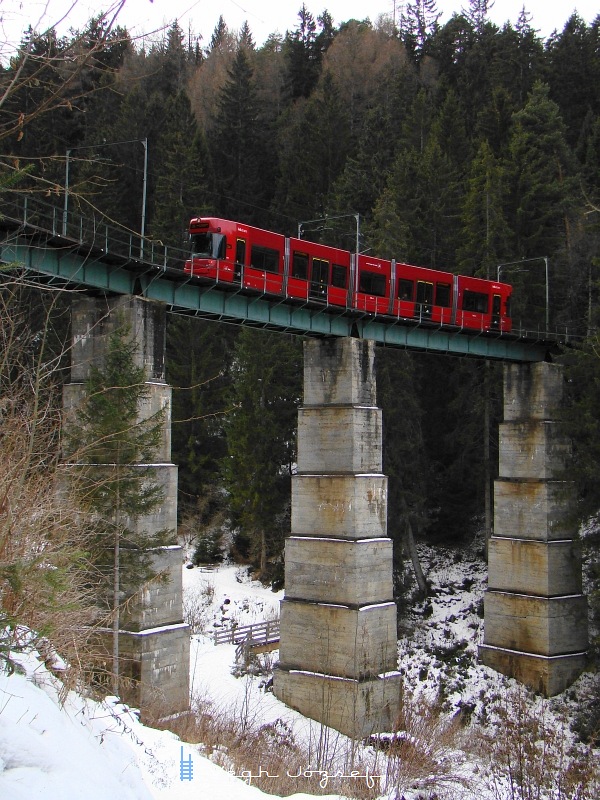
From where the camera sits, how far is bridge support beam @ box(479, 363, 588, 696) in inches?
1205

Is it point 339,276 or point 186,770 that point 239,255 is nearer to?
point 339,276

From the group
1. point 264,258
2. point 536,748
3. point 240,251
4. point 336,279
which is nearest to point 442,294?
point 336,279

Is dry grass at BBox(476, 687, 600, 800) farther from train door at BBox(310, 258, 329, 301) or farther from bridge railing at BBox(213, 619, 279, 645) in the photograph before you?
train door at BBox(310, 258, 329, 301)

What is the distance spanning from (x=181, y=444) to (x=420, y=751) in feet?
87.6

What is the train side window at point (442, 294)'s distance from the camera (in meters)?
30.2

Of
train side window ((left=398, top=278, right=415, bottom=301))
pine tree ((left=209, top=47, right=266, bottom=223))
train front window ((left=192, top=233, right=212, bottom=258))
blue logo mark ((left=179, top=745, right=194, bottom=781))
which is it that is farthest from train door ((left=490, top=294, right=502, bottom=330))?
pine tree ((left=209, top=47, right=266, bottom=223))

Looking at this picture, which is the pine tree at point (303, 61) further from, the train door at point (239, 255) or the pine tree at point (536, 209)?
the train door at point (239, 255)

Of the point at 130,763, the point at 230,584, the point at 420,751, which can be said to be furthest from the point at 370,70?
the point at 130,763

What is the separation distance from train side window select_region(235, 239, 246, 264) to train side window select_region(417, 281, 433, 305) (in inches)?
290

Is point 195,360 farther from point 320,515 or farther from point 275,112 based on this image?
point 275,112

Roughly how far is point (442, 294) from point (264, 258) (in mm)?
7891

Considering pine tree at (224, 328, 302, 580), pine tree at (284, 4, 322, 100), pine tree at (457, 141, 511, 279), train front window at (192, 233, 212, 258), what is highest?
pine tree at (284, 4, 322, 100)

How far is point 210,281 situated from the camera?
74.6 ft

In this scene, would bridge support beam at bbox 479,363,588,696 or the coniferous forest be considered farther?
the coniferous forest
